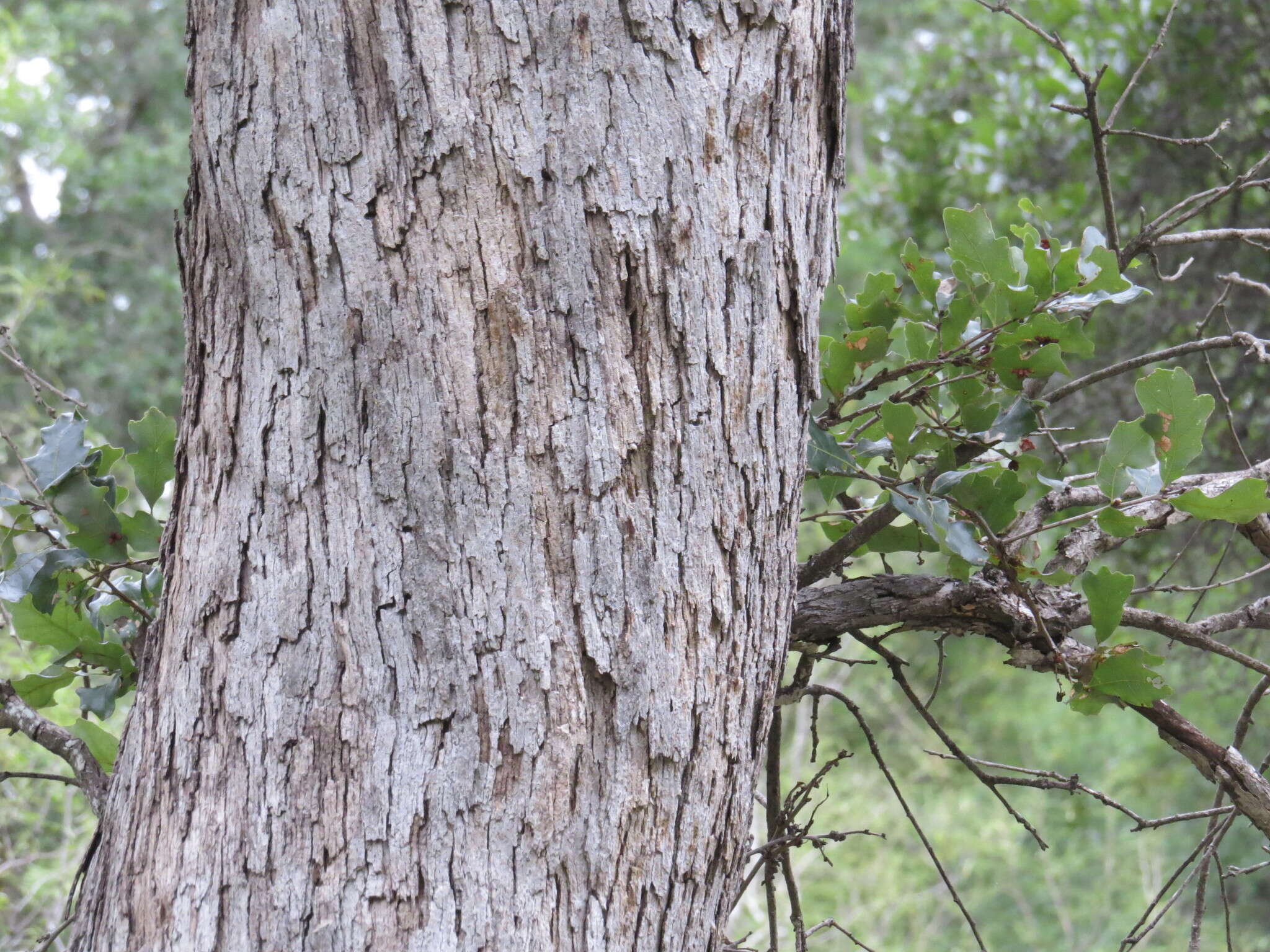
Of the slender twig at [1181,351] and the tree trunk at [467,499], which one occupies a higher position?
the slender twig at [1181,351]

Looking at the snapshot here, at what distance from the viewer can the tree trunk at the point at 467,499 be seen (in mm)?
632

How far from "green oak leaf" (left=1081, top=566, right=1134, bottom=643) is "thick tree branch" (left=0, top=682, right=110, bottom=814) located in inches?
32.8

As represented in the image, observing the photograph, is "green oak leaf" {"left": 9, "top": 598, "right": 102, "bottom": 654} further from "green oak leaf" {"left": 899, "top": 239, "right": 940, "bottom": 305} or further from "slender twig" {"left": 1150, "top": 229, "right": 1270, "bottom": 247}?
"slender twig" {"left": 1150, "top": 229, "right": 1270, "bottom": 247}

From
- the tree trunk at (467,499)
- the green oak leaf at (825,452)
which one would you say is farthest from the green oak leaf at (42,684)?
the green oak leaf at (825,452)

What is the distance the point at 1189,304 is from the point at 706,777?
2882mm

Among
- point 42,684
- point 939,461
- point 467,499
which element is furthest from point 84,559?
point 939,461

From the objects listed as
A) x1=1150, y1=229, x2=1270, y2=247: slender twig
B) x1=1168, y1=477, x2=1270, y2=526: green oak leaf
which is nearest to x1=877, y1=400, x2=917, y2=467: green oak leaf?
x1=1168, y1=477, x2=1270, y2=526: green oak leaf

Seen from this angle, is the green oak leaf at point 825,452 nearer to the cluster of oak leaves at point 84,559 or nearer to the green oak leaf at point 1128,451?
the green oak leaf at point 1128,451

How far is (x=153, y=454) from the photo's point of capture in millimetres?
955

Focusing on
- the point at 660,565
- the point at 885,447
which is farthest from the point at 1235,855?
the point at 660,565

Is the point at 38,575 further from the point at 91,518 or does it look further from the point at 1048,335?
the point at 1048,335

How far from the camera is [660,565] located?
0.67 m

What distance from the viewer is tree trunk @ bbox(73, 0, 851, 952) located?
632 millimetres

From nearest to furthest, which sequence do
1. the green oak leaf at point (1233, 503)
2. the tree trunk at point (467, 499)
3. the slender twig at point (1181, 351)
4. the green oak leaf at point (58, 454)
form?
1. the tree trunk at point (467, 499)
2. the green oak leaf at point (1233, 503)
3. the green oak leaf at point (58, 454)
4. the slender twig at point (1181, 351)
